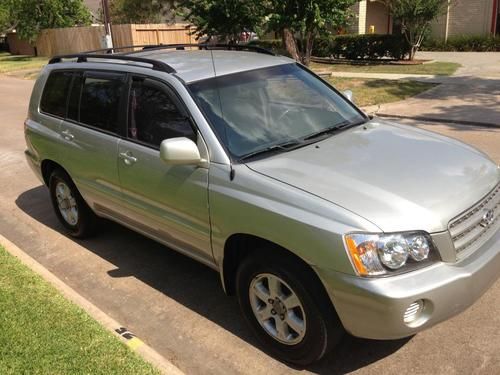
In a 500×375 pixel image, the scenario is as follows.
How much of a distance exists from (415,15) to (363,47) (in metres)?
2.37

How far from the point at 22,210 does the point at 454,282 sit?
5.41m

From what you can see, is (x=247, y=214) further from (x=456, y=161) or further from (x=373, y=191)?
(x=456, y=161)

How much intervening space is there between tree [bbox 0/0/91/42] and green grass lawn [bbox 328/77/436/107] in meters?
25.0

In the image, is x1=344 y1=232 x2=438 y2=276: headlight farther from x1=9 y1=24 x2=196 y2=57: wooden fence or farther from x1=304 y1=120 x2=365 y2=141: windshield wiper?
x1=9 y1=24 x2=196 y2=57: wooden fence

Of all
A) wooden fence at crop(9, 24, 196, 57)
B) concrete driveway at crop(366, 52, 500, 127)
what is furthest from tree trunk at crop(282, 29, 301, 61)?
wooden fence at crop(9, 24, 196, 57)

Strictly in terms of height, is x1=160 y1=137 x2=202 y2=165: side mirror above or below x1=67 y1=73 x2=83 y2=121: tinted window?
below

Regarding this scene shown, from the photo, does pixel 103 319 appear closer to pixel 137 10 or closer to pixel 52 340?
pixel 52 340

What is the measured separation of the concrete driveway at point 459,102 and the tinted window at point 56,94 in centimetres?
744

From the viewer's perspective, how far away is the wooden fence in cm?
3039

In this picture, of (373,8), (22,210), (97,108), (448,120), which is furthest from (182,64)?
(373,8)

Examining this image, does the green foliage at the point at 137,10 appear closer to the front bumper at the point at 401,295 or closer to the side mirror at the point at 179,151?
the side mirror at the point at 179,151

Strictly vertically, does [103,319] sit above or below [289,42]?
below

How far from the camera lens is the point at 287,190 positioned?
3.12 m

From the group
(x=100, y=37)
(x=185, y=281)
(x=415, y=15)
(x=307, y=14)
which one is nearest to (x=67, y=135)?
(x=185, y=281)
